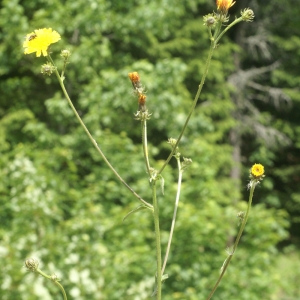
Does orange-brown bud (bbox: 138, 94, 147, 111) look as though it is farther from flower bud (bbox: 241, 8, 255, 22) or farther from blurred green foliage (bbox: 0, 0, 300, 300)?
blurred green foliage (bbox: 0, 0, 300, 300)

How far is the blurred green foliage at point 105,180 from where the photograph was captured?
3906 mm

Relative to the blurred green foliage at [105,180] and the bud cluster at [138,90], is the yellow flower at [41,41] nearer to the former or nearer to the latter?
the bud cluster at [138,90]

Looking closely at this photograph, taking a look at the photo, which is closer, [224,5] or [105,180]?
[224,5]

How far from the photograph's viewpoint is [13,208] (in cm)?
431

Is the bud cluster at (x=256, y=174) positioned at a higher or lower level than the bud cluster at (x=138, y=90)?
lower

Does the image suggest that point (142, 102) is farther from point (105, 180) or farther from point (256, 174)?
point (105, 180)

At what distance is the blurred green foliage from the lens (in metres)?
3.91

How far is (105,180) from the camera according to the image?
5062mm

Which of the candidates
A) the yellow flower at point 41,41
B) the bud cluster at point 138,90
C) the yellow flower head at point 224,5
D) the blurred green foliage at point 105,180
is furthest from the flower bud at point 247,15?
the blurred green foliage at point 105,180

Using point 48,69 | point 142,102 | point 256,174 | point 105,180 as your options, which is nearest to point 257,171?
point 256,174

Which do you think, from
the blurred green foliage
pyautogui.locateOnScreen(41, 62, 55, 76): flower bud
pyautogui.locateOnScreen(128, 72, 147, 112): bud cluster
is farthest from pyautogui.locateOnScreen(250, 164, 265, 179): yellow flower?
the blurred green foliage

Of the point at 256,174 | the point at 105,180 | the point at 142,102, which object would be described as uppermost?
the point at 142,102

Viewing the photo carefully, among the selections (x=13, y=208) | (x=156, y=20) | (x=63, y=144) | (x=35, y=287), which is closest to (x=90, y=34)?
(x=156, y=20)

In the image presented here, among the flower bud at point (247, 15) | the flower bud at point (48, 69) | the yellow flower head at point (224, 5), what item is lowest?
the flower bud at point (48, 69)
